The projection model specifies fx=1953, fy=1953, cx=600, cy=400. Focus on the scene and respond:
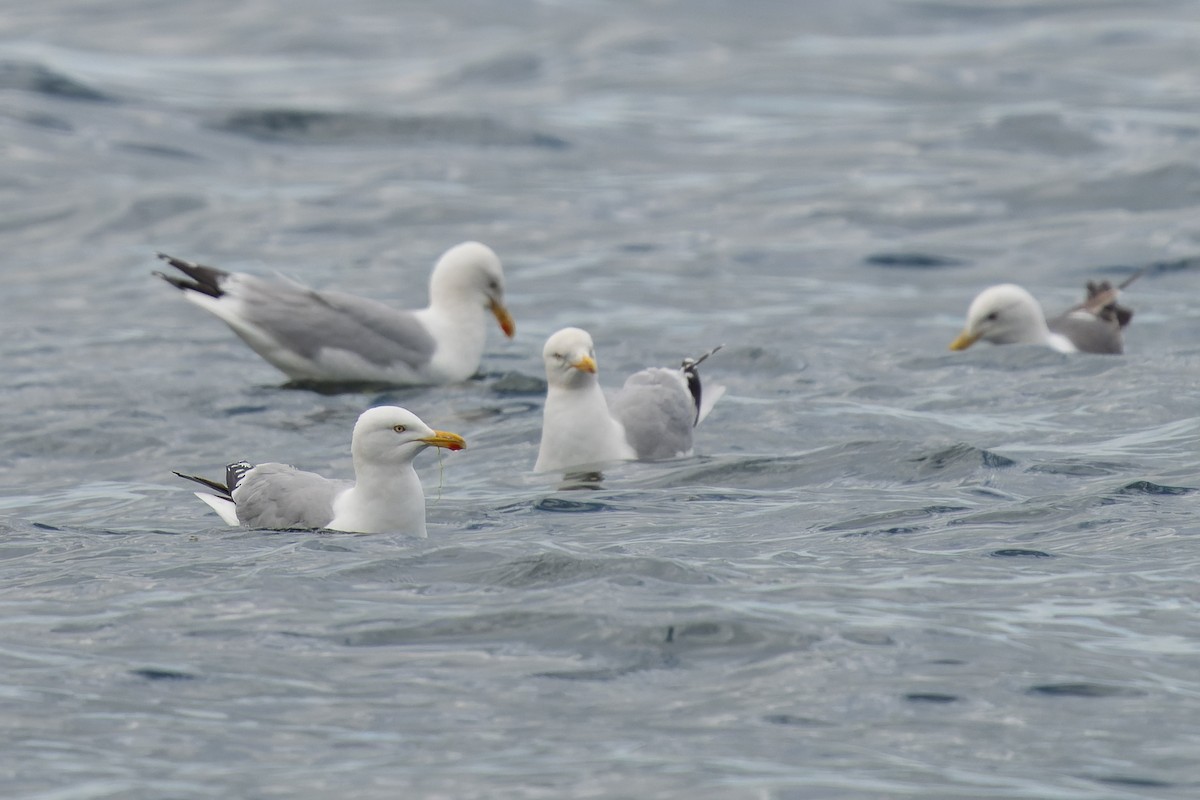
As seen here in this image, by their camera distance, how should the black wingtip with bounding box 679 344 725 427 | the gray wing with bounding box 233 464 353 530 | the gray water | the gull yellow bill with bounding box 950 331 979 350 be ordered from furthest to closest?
1. the gull yellow bill with bounding box 950 331 979 350
2. the black wingtip with bounding box 679 344 725 427
3. the gray wing with bounding box 233 464 353 530
4. the gray water

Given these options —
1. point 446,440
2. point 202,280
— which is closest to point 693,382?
point 446,440

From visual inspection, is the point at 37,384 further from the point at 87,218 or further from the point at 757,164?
the point at 757,164

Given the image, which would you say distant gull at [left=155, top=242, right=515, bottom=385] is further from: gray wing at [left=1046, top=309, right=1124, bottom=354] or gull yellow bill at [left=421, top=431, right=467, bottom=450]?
gull yellow bill at [left=421, top=431, right=467, bottom=450]

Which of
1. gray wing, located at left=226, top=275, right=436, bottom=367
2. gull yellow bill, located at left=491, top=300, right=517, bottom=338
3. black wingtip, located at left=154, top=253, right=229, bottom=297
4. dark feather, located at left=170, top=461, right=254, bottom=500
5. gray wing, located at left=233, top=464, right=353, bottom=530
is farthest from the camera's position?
gull yellow bill, located at left=491, top=300, right=517, bottom=338

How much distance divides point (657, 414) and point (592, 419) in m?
0.50

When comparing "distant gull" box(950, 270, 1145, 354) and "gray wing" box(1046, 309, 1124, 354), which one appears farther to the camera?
"distant gull" box(950, 270, 1145, 354)

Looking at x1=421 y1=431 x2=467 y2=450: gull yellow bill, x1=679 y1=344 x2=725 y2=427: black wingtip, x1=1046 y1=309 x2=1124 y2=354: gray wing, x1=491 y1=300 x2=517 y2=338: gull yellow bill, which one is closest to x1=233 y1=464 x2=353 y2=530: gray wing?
x1=421 y1=431 x2=467 y2=450: gull yellow bill

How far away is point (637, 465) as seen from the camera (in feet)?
34.7

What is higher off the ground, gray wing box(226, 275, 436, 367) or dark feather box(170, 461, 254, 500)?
gray wing box(226, 275, 436, 367)

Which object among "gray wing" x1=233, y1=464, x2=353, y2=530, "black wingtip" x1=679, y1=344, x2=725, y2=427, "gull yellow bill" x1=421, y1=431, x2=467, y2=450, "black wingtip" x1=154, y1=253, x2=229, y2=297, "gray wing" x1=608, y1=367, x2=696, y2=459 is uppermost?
"black wingtip" x1=154, y1=253, x2=229, y2=297

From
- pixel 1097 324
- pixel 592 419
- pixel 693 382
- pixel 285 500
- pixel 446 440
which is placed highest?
pixel 1097 324

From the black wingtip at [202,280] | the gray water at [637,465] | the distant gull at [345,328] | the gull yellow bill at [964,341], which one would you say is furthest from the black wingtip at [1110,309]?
the black wingtip at [202,280]

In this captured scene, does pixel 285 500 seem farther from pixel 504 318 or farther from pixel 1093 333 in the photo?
pixel 1093 333

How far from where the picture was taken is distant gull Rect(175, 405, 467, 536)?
8727 millimetres
